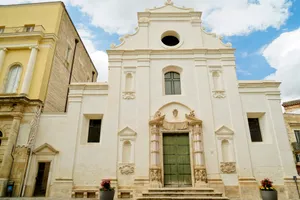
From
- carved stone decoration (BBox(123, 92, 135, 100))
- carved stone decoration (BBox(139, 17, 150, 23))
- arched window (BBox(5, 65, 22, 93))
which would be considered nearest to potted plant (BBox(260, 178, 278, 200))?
carved stone decoration (BBox(123, 92, 135, 100))

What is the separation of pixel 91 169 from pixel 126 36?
9.40 m

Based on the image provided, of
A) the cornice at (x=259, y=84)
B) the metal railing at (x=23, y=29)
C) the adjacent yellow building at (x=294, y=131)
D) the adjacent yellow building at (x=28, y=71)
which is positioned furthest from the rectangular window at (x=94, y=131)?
the adjacent yellow building at (x=294, y=131)

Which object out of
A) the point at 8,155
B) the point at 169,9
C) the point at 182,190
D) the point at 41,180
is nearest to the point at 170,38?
the point at 169,9

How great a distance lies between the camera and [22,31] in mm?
15203

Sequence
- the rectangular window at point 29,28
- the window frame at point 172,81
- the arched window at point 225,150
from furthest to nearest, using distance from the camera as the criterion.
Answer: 1. the rectangular window at point 29,28
2. the window frame at point 172,81
3. the arched window at point 225,150

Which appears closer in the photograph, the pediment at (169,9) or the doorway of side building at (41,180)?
the doorway of side building at (41,180)

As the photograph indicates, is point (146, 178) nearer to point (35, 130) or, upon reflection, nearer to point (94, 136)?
point (94, 136)

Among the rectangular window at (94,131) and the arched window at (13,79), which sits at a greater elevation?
the arched window at (13,79)

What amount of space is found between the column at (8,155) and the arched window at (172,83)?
31.2 ft

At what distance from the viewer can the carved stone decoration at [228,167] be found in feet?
36.2

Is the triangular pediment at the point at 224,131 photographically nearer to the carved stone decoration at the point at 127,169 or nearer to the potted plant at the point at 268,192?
the potted plant at the point at 268,192

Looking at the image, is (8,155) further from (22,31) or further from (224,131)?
(224,131)

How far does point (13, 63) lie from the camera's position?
14156mm

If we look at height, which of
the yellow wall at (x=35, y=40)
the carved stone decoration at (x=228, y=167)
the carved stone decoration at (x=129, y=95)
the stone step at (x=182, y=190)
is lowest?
the stone step at (x=182, y=190)
